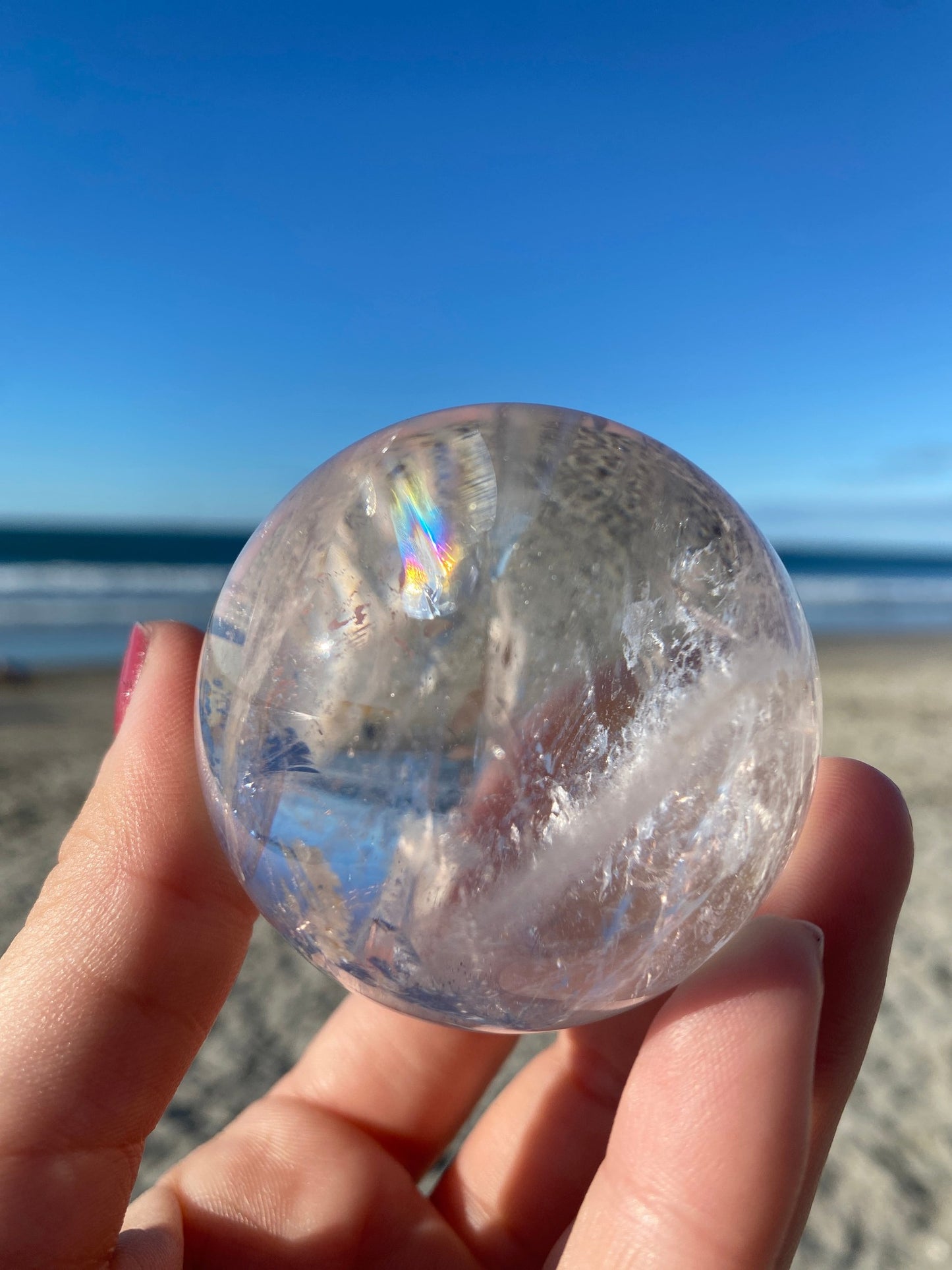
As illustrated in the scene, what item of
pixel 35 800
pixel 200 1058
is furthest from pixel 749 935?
pixel 35 800

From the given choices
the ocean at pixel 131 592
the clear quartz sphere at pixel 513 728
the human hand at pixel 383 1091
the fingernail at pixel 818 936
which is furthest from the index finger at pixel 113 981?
the ocean at pixel 131 592

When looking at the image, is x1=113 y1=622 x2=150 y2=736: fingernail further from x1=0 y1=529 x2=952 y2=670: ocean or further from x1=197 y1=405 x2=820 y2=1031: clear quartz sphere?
x1=0 y1=529 x2=952 y2=670: ocean

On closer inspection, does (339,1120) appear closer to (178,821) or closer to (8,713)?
(178,821)

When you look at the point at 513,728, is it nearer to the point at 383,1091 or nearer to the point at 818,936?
the point at 818,936

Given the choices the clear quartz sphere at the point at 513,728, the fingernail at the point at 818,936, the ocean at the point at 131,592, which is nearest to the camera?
the clear quartz sphere at the point at 513,728

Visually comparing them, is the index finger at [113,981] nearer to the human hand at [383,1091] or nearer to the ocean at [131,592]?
the human hand at [383,1091]

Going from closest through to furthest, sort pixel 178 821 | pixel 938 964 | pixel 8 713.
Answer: pixel 178 821, pixel 938 964, pixel 8 713
